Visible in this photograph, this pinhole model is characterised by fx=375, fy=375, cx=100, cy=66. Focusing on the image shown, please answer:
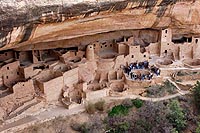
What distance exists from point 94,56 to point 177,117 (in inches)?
134

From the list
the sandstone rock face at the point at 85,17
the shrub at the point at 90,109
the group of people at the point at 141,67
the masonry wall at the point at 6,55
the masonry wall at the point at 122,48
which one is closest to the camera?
the sandstone rock face at the point at 85,17

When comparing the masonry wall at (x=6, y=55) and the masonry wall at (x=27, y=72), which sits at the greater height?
the masonry wall at (x=6, y=55)

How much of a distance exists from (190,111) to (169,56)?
260cm

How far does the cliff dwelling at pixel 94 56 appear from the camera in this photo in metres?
9.59

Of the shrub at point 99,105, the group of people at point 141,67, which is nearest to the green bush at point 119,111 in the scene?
the shrub at point 99,105

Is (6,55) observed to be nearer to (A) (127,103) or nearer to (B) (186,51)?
(A) (127,103)

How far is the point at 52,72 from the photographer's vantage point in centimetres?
1145

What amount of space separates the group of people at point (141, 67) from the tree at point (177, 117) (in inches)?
53.4

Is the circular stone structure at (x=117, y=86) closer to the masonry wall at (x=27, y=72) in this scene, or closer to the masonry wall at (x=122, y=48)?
the masonry wall at (x=122, y=48)

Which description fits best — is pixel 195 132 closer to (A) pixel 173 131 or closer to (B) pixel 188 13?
(A) pixel 173 131

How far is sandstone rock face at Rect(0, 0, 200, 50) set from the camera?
7762 mm

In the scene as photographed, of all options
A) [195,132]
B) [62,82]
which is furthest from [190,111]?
[62,82]

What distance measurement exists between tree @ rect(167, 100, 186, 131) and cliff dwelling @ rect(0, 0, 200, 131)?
42.2 inches

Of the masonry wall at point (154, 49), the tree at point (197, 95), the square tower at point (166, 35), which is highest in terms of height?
the square tower at point (166, 35)
